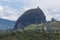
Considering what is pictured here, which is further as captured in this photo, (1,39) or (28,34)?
(28,34)

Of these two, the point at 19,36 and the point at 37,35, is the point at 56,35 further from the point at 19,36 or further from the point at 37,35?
the point at 19,36

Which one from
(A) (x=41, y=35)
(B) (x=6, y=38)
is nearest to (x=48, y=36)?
(A) (x=41, y=35)

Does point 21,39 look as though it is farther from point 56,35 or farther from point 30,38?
point 56,35

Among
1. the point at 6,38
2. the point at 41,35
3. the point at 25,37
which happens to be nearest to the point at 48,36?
the point at 41,35

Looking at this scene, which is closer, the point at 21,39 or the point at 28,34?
the point at 21,39

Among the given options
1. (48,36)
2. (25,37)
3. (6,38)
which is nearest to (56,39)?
(48,36)

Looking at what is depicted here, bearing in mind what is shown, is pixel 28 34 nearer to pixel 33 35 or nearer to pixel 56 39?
pixel 33 35

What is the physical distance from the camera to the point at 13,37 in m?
154

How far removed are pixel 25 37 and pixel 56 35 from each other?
79.8ft

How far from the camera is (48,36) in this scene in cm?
15800

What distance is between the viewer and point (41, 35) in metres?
160

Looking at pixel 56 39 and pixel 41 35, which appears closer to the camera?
pixel 56 39

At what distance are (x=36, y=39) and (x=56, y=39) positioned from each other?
13.8 m

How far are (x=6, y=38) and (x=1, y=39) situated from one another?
388cm
